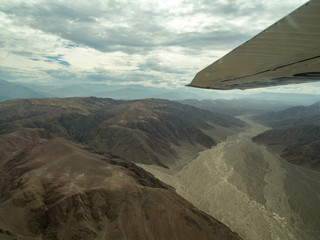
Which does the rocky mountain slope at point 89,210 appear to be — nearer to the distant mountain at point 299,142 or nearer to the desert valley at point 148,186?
the desert valley at point 148,186

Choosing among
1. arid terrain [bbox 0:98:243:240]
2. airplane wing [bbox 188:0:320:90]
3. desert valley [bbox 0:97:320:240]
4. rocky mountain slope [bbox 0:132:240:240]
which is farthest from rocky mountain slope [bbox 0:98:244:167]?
airplane wing [bbox 188:0:320:90]

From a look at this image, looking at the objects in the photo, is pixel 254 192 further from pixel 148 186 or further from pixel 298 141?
pixel 298 141

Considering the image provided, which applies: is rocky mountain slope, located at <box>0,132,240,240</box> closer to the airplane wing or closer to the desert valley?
the desert valley

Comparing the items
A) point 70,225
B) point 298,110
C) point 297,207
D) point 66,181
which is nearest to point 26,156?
point 66,181

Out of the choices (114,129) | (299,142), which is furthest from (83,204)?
(299,142)

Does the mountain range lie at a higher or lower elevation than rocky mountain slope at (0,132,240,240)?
lower

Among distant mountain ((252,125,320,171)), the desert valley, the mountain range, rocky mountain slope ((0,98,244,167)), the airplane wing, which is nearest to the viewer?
the airplane wing

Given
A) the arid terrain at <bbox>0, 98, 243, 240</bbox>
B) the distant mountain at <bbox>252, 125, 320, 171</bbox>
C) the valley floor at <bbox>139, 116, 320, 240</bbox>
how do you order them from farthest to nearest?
the distant mountain at <bbox>252, 125, 320, 171</bbox> < the valley floor at <bbox>139, 116, 320, 240</bbox> < the arid terrain at <bbox>0, 98, 243, 240</bbox>
